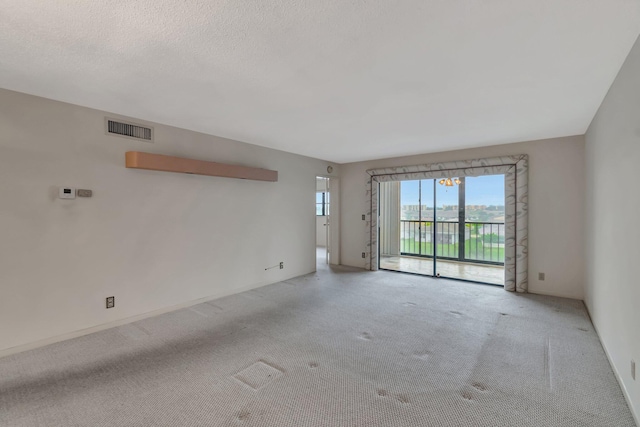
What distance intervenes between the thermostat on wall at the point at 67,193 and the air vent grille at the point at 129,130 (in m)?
0.71

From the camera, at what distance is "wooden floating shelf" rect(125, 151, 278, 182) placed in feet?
10.2

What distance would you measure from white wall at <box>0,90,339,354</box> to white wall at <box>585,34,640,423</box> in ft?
13.3

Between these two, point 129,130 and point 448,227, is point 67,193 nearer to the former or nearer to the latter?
point 129,130

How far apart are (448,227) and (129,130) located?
6431 mm

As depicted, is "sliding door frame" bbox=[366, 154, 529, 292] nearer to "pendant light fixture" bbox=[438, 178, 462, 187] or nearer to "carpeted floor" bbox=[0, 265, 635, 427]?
"carpeted floor" bbox=[0, 265, 635, 427]

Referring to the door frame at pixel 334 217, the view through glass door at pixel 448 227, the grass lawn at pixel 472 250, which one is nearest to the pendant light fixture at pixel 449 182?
the view through glass door at pixel 448 227

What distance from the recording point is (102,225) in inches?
118

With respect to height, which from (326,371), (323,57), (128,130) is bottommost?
(326,371)

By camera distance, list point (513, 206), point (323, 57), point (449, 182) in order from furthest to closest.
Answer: point (449, 182), point (513, 206), point (323, 57)

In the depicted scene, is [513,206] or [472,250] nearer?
[513,206]

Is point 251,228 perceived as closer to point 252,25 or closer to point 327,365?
point 327,365

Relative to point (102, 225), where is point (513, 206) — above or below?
above

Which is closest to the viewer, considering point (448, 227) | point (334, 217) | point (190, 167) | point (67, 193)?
point (67, 193)

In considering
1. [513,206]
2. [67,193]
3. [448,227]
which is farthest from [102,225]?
[448,227]
